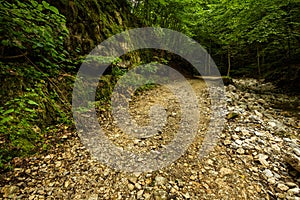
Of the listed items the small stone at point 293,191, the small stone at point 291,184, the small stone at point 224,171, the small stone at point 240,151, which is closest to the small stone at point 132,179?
the small stone at point 224,171

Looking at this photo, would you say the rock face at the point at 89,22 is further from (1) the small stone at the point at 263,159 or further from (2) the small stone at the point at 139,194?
(1) the small stone at the point at 263,159

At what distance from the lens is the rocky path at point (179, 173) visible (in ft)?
6.90

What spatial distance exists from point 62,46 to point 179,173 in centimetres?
297

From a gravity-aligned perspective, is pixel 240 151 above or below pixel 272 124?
below

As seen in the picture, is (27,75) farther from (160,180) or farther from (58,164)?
(160,180)

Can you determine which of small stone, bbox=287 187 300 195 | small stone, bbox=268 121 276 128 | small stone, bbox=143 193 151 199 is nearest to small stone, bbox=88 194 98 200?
small stone, bbox=143 193 151 199

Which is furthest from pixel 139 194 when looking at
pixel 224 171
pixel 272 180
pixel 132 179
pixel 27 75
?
pixel 27 75

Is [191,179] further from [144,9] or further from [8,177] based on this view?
[144,9]

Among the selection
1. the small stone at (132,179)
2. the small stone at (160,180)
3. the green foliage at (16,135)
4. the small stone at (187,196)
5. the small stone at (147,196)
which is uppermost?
the green foliage at (16,135)

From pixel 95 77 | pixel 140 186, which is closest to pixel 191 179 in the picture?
pixel 140 186

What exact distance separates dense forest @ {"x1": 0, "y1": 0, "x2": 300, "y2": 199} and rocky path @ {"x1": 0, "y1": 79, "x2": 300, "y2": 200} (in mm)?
349

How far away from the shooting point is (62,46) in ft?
8.09

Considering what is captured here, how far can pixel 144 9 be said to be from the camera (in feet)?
31.0

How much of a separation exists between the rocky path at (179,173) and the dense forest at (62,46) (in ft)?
1.15
